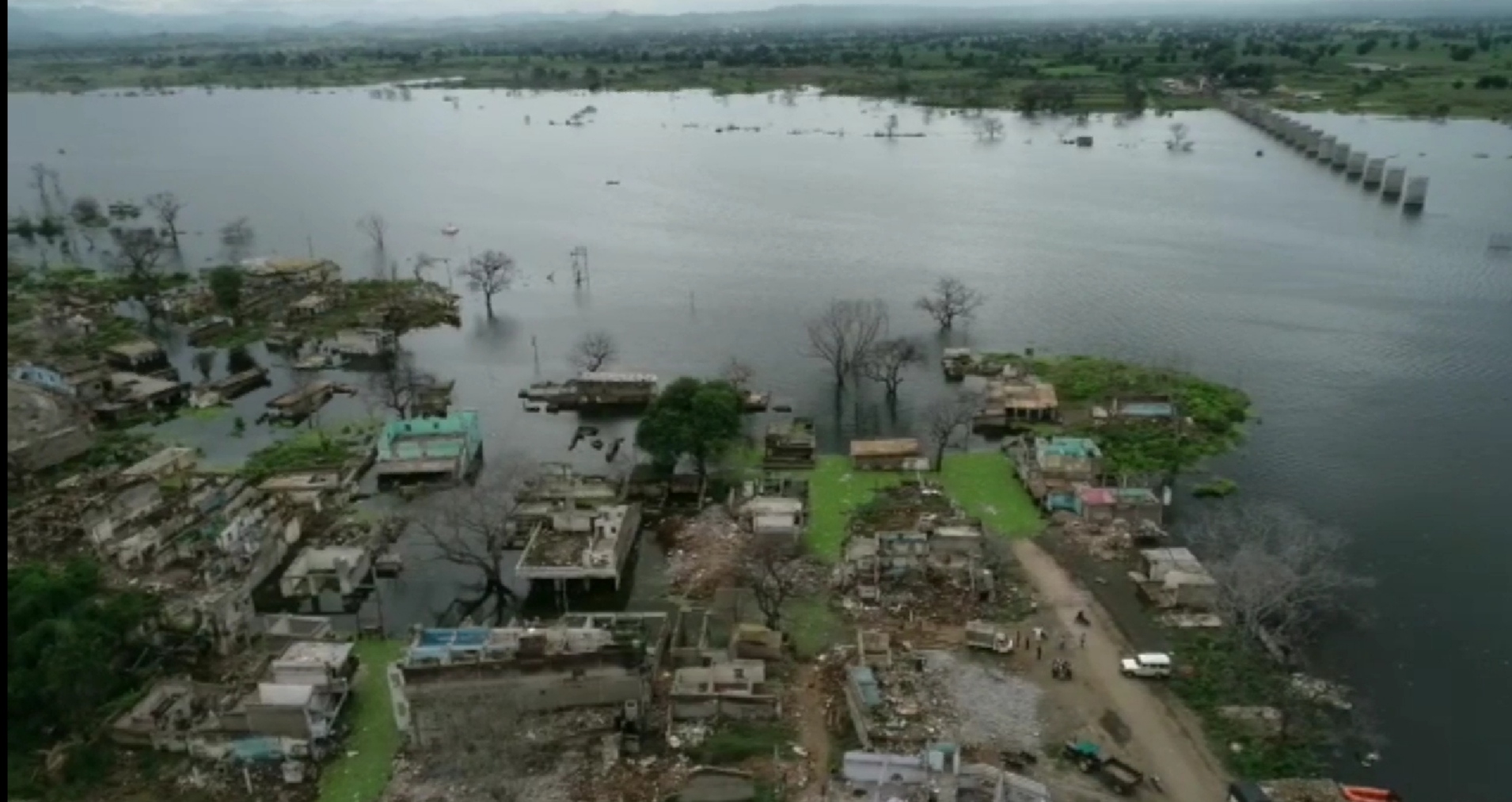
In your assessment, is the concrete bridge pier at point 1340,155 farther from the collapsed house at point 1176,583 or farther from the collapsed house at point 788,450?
the collapsed house at point 1176,583

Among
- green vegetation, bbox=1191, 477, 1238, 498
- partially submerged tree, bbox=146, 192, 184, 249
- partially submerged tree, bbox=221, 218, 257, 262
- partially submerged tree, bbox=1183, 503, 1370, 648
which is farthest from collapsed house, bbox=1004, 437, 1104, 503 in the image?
partially submerged tree, bbox=146, 192, 184, 249

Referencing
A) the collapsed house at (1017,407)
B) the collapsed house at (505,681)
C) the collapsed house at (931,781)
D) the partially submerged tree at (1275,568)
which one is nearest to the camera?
the collapsed house at (931,781)

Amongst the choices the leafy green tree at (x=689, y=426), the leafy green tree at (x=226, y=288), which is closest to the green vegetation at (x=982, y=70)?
the leafy green tree at (x=226, y=288)

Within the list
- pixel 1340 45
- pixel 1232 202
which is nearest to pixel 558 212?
pixel 1232 202

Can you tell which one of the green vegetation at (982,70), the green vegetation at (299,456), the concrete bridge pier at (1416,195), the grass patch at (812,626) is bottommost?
the grass patch at (812,626)

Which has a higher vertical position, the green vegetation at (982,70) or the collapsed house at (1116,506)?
the green vegetation at (982,70)

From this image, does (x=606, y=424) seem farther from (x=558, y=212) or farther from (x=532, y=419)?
(x=558, y=212)

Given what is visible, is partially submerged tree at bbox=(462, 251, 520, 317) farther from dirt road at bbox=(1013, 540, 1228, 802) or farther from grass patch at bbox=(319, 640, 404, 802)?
dirt road at bbox=(1013, 540, 1228, 802)
